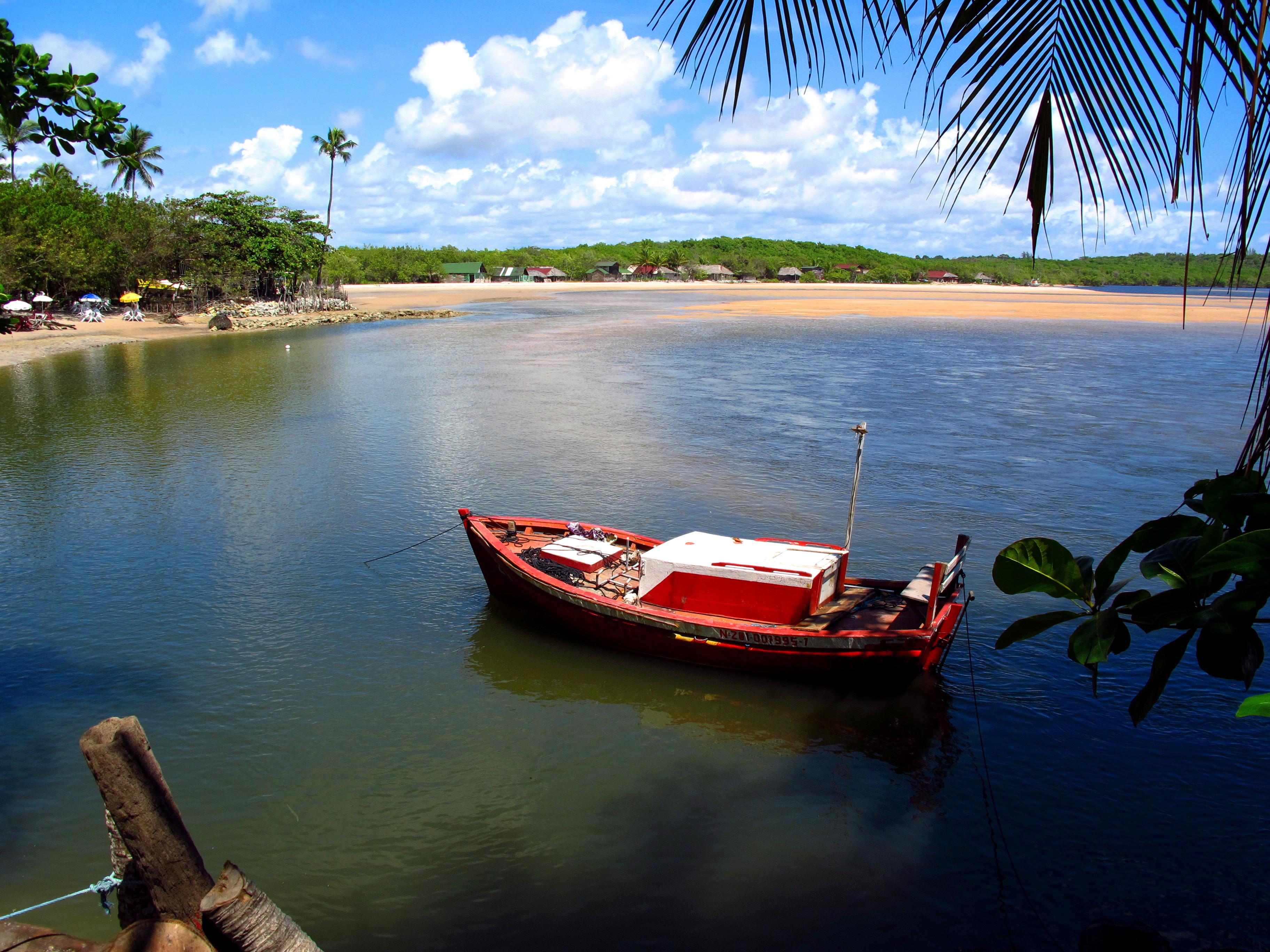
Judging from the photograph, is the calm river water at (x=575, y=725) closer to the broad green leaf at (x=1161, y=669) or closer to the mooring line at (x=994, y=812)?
the mooring line at (x=994, y=812)

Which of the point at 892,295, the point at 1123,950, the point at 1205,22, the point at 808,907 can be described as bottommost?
the point at 808,907

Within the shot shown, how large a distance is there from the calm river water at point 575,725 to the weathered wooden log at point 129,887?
2.57 metres

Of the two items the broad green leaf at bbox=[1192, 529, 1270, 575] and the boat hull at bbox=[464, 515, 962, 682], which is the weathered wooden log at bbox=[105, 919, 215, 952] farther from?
the boat hull at bbox=[464, 515, 962, 682]

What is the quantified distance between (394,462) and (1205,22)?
70.8 feet

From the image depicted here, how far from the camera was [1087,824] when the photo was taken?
29.0ft

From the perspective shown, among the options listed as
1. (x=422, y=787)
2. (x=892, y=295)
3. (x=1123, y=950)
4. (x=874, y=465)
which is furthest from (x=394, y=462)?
(x=892, y=295)

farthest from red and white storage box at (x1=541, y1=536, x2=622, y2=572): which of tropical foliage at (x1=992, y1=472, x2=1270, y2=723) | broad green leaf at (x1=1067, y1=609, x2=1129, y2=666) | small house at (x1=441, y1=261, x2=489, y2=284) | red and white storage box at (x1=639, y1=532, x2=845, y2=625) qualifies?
small house at (x1=441, y1=261, x2=489, y2=284)

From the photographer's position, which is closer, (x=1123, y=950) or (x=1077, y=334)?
(x=1123, y=950)

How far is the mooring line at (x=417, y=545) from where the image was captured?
1566cm

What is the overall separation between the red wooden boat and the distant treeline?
114337mm

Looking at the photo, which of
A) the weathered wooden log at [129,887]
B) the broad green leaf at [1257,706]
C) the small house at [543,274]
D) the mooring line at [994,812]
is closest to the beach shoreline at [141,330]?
the weathered wooden log at [129,887]

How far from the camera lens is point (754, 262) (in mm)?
159250

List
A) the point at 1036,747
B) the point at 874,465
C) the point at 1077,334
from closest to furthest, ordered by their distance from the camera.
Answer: the point at 1036,747, the point at 874,465, the point at 1077,334

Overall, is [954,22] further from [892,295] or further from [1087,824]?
[892,295]
